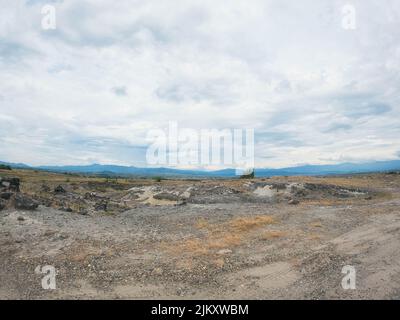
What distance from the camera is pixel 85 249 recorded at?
1703 cm

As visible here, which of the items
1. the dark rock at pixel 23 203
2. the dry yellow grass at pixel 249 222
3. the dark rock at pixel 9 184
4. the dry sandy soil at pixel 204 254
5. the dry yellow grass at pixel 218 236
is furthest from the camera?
the dark rock at pixel 9 184

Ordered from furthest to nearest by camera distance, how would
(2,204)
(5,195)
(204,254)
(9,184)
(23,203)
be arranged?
(9,184) → (5,195) → (23,203) → (2,204) → (204,254)

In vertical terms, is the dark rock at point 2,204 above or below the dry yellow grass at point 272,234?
above

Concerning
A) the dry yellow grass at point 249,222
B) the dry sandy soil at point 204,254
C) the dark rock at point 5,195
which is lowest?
the dry sandy soil at point 204,254

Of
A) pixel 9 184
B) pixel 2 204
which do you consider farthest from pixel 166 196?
pixel 2 204

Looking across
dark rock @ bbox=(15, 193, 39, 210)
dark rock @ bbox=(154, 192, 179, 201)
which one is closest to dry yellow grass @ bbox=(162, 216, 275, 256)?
dark rock @ bbox=(15, 193, 39, 210)

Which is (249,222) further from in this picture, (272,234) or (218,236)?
(218,236)

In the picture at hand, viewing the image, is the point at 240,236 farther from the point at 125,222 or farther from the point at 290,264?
the point at 125,222

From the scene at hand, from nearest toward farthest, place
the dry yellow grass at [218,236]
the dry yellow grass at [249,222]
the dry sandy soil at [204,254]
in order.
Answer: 1. the dry sandy soil at [204,254]
2. the dry yellow grass at [218,236]
3. the dry yellow grass at [249,222]

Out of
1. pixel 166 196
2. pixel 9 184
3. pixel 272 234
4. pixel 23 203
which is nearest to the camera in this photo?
pixel 272 234

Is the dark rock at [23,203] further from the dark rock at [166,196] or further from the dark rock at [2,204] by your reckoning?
the dark rock at [166,196]

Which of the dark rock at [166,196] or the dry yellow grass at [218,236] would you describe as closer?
the dry yellow grass at [218,236]

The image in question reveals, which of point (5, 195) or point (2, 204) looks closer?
point (2, 204)

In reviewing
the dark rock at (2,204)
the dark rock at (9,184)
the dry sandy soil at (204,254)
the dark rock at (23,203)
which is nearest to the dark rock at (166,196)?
the dry sandy soil at (204,254)
